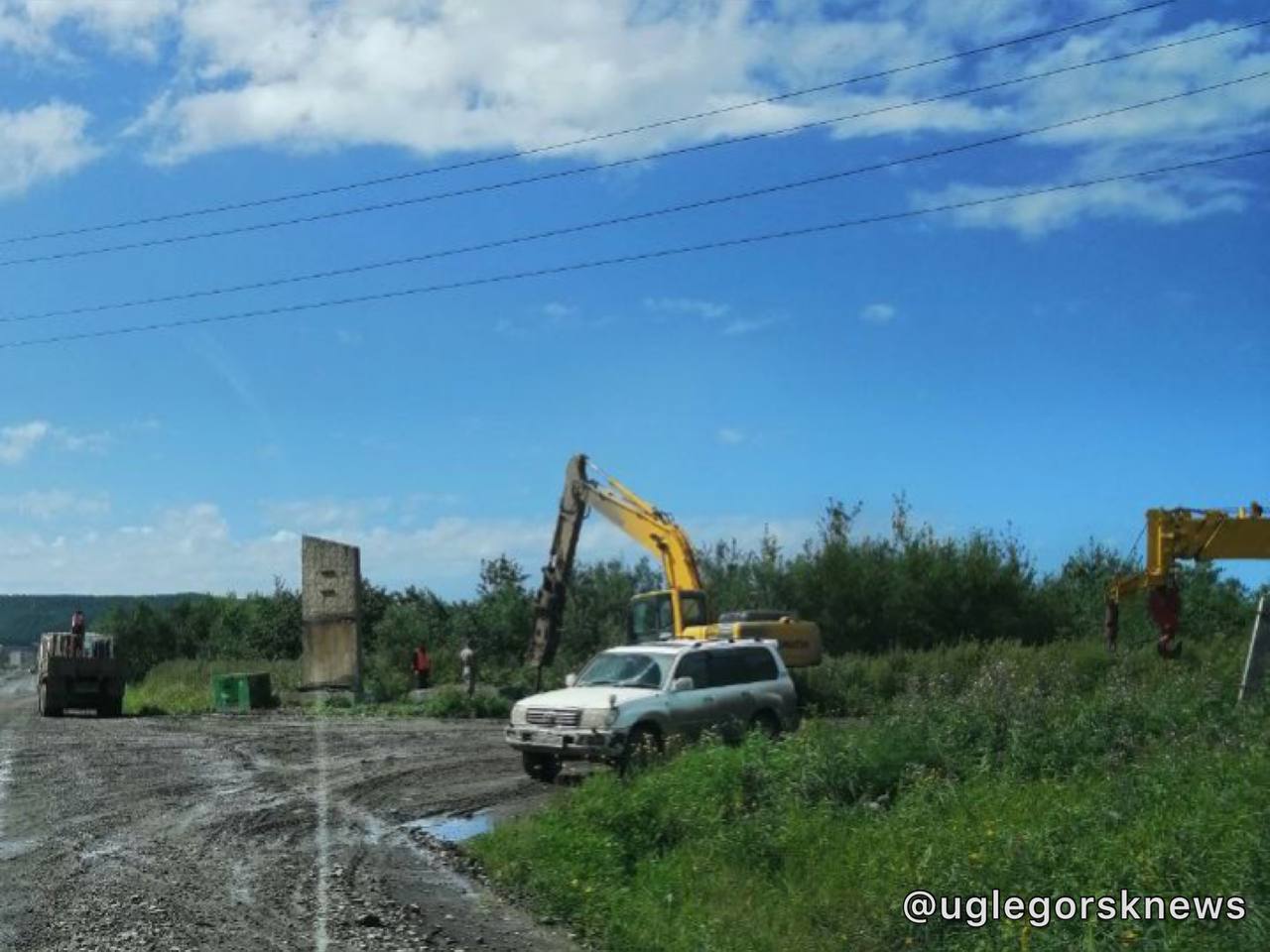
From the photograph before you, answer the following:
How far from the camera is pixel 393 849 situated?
13.4 meters

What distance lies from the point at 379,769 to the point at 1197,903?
15.4 meters

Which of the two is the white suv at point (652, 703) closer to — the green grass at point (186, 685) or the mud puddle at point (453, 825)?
the mud puddle at point (453, 825)

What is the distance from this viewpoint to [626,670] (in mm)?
19578

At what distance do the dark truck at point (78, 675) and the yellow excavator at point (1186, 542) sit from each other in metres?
25.8

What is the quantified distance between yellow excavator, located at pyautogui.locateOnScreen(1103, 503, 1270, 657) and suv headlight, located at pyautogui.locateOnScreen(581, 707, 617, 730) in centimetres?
1247

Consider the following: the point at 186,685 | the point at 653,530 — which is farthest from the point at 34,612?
the point at 653,530

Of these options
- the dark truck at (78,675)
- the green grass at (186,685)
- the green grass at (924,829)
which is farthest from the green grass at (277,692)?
the green grass at (924,829)

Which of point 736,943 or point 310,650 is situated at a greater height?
point 310,650

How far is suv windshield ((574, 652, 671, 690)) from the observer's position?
19156 mm

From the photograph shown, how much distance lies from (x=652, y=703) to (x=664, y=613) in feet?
36.1

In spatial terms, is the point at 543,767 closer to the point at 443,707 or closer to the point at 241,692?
the point at 443,707

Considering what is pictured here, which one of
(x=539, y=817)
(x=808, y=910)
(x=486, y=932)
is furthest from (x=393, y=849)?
(x=808, y=910)

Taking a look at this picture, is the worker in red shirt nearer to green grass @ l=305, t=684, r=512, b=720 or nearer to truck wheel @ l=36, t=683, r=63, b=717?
green grass @ l=305, t=684, r=512, b=720

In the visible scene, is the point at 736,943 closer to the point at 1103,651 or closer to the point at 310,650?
the point at 1103,651
